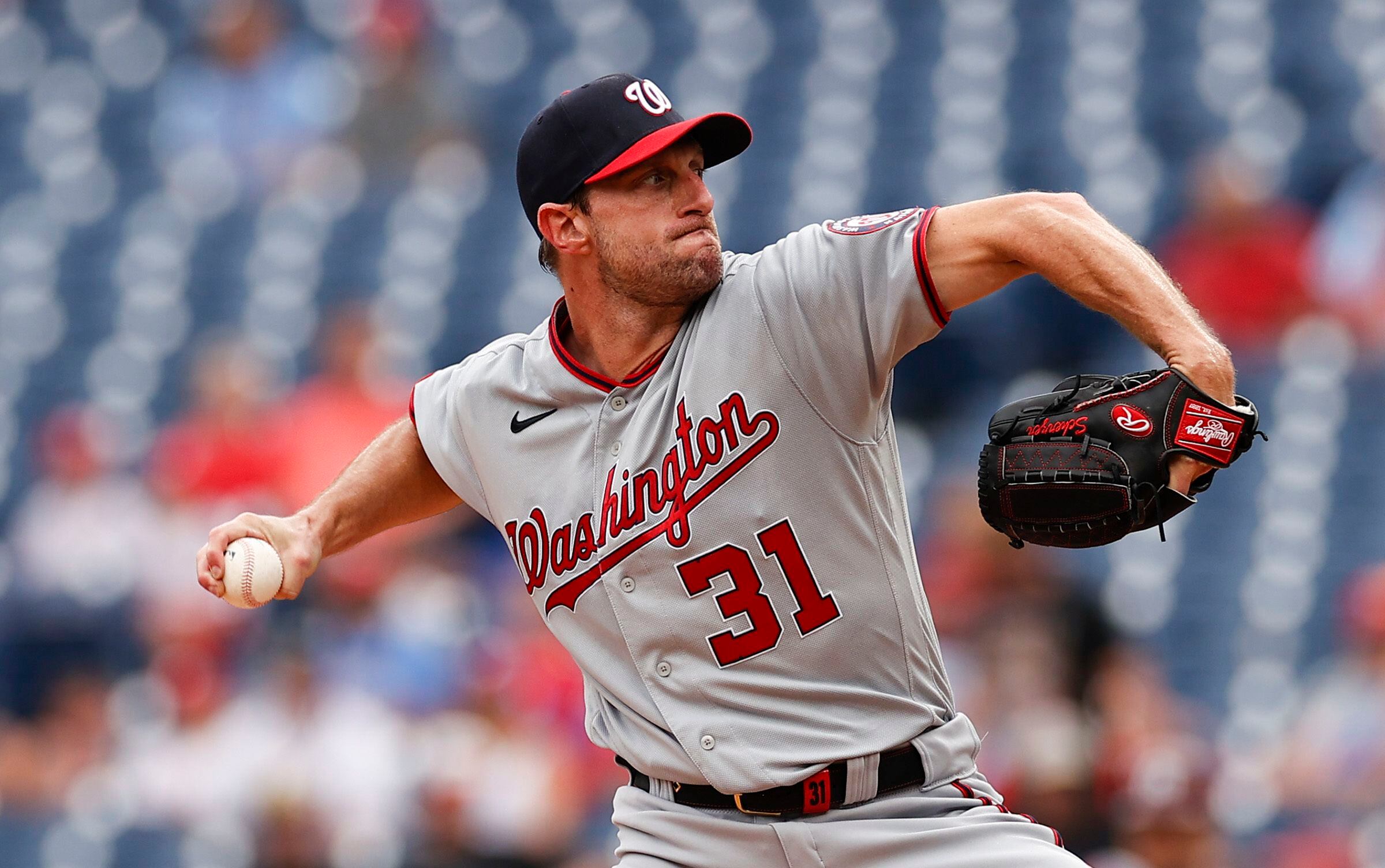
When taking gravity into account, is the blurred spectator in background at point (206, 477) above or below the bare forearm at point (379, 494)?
above

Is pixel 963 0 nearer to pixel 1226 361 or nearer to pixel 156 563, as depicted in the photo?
pixel 156 563

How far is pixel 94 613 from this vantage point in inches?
274

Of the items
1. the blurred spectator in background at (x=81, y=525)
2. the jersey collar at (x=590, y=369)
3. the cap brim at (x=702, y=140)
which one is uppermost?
the blurred spectator in background at (x=81, y=525)

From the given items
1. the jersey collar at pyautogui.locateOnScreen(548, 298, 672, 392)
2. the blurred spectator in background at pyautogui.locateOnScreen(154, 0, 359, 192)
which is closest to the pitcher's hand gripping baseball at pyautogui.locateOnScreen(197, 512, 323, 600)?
the jersey collar at pyautogui.locateOnScreen(548, 298, 672, 392)

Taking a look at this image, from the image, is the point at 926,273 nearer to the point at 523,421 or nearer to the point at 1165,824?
the point at 523,421

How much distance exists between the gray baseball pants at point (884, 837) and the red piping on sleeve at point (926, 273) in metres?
0.80

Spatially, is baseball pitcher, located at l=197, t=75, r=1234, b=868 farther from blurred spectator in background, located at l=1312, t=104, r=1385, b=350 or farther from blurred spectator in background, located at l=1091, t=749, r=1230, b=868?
blurred spectator in background, located at l=1312, t=104, r=1385, b=350

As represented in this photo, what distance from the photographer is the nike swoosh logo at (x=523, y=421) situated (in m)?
2.98

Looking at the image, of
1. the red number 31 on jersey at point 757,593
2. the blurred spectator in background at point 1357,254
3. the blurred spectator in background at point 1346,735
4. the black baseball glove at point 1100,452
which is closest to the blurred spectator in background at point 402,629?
the blurred spectator in background at point 1346,735

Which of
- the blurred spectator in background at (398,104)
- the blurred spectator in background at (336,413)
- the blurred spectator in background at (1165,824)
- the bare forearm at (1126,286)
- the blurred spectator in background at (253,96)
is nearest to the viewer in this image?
the bare forearm at (1126,286)

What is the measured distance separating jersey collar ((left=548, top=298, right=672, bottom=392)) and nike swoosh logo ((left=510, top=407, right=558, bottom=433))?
9 centimetres

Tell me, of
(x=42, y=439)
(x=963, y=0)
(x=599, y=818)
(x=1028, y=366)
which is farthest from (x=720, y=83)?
(x=599, y=818)

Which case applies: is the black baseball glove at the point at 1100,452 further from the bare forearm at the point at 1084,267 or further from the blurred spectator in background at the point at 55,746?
the blurred spectator in background at the point at 55,746

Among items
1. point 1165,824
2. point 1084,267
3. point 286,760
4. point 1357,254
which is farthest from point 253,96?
point 1084,267
